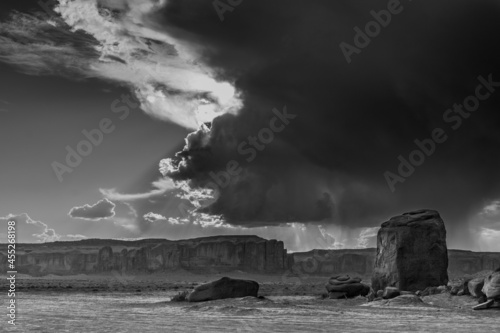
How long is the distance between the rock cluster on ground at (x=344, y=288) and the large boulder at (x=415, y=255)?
149 centimetres

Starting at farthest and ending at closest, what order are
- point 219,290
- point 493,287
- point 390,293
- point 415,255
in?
point 415,255 → point 219,290 → point 390,293 → point 493,287

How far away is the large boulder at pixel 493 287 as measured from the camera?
37.8m

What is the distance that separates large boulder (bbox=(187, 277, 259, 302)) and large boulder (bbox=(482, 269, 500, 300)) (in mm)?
17317

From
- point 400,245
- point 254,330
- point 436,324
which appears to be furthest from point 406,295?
point 254,330

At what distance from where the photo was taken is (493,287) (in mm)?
38375

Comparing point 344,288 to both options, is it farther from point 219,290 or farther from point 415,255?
point 219,290

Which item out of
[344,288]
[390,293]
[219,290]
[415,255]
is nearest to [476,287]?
[390,293]

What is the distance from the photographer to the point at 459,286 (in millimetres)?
44438

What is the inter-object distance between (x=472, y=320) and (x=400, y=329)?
7.56 meters

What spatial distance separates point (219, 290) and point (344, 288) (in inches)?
563

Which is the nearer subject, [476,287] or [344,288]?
[476,287]

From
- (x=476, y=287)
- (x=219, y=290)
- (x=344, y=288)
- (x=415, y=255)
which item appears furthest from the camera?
(x=344, y=288)

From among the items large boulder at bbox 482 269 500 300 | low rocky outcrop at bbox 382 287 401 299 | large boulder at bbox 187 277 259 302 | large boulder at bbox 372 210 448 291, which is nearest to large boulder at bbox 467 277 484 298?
large boulder at bbox 482 269 500 300

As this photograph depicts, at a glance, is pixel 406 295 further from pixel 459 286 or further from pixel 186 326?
pixel 186 326
